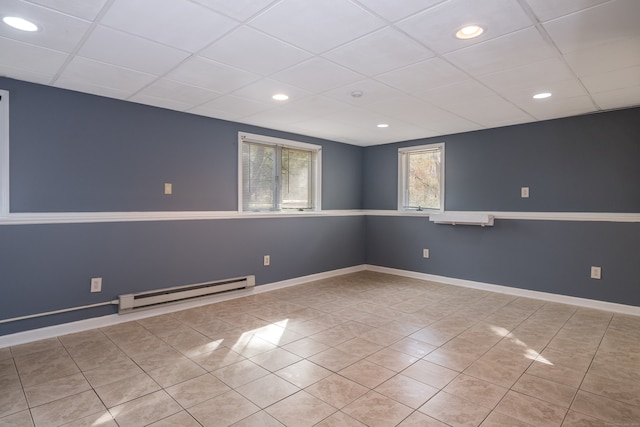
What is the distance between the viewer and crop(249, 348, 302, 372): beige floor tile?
249 cm

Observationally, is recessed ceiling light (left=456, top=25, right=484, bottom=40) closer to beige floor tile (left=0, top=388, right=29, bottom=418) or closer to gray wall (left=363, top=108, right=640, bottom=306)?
gray wall (left=363, top=108, right=640, bottom=306)

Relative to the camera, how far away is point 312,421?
1.86 m

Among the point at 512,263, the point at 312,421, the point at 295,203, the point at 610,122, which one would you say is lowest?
the point at 312,421

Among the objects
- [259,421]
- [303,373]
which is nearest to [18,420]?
[259,421]

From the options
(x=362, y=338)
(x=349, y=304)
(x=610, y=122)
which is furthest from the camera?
(x=349, y=304)

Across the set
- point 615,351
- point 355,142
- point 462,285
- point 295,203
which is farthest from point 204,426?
point 355,142

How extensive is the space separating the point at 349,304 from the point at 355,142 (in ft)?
9.38

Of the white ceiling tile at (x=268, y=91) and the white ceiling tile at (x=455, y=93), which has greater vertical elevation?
the white ceiling tile at (x=268, y=91)

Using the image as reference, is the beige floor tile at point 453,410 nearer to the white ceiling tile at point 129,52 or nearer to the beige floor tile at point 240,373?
the beige floor tile at point 240,373

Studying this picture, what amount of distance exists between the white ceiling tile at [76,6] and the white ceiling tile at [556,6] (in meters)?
2.26

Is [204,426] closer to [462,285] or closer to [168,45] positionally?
[168,45]

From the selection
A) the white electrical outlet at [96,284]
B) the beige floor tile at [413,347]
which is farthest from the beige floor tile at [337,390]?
the white electrical outlet at [96,284]

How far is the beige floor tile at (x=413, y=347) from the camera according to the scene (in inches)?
107

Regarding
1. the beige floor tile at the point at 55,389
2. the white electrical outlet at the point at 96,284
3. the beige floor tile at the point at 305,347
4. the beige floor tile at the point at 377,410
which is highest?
the white electrical outlet at the point at 96,284
